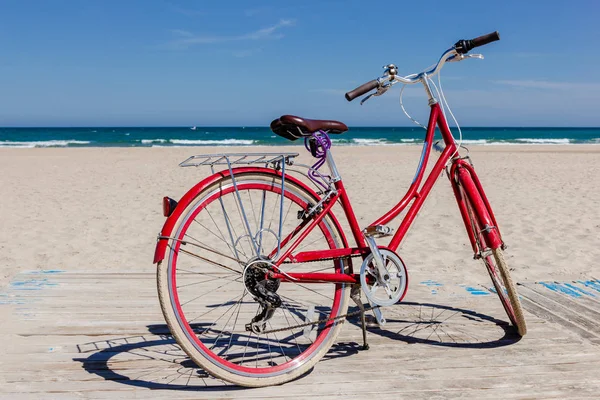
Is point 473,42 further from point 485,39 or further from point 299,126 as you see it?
point 299,126

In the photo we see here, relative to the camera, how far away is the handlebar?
271cm

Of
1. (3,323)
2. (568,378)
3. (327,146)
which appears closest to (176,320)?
(327,146)

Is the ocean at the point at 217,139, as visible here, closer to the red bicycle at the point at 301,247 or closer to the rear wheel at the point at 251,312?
the rear wheel at the point at 251,312

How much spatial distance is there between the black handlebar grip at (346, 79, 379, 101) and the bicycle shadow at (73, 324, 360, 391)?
1269 mm

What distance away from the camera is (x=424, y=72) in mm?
2922

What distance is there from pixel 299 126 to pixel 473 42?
0.97 m

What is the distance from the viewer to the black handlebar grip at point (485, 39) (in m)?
2.74

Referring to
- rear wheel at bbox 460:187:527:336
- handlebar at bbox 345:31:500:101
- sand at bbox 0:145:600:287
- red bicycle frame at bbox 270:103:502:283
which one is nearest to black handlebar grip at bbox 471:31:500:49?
handlebar at bbox 345:31:500:101

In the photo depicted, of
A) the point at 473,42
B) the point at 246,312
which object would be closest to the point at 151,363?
the point at 246,312

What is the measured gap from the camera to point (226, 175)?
2.51 metres

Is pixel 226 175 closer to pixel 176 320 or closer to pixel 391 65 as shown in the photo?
pixel 176 320

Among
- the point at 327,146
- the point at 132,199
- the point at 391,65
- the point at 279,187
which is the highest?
the point at 391,65

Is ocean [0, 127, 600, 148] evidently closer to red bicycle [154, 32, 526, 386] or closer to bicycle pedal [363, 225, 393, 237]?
red bicycle [154, 32, 526, 386]

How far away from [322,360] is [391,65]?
1469mm
